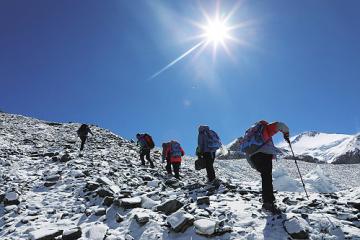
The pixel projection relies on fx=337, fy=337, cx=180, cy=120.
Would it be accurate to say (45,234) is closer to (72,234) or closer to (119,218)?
(72,234)

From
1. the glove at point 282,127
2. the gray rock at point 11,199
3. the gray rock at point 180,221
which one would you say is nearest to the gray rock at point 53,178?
the gray rock at point 11,199

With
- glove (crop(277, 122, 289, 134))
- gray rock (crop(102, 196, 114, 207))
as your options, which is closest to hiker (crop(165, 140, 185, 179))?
gray rock (crop(102, 196, 114, 207))

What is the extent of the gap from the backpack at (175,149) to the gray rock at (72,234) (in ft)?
29.8

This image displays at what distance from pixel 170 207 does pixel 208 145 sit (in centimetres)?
460

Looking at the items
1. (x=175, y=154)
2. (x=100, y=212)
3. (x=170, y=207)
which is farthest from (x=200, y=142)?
(x=100, y=212)

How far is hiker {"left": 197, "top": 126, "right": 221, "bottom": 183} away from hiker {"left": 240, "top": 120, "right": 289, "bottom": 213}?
432 centimetres

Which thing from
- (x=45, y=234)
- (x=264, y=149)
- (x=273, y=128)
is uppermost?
(x=273, y=128)

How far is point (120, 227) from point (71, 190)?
459cm

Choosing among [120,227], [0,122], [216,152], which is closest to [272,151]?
[120,227]

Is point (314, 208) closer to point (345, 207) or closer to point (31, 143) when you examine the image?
point (345, 207)

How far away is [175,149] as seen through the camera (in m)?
16.8

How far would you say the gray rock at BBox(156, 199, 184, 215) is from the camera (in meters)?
8.74

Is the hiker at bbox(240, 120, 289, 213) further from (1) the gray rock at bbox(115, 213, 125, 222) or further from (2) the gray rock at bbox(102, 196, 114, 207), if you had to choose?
(2) the gray rock at bbox(102, 196, 114, 207)

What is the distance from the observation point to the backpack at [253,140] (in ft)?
27.7
